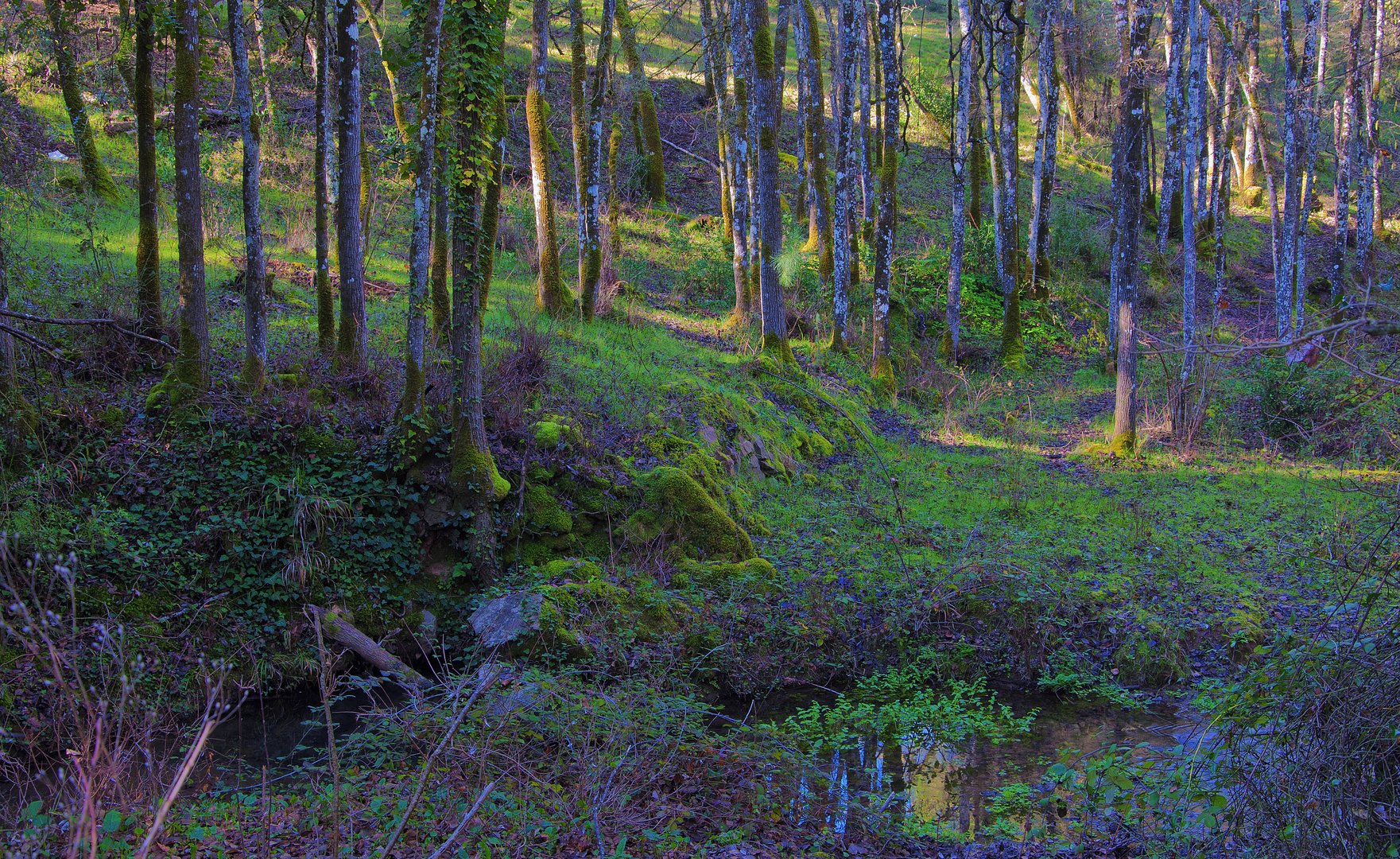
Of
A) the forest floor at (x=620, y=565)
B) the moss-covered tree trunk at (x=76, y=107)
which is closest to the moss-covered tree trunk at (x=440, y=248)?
the forest floor at (x=620, y=565)

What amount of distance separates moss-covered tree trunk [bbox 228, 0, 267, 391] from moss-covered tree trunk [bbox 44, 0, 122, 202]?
2925 millimetres

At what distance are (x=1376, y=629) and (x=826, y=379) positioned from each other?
43.2ft

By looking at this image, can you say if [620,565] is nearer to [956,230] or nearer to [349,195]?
[349,195]

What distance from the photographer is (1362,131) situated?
26016 millimetres

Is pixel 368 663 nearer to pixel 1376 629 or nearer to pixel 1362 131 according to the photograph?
pixel 1376 629

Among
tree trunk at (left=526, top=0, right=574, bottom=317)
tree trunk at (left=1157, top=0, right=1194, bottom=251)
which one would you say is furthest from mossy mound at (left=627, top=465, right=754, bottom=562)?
tree trunk at (left=1157, top=0, right=1194, bottom=251)

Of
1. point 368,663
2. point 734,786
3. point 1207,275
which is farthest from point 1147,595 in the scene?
point 1207,275

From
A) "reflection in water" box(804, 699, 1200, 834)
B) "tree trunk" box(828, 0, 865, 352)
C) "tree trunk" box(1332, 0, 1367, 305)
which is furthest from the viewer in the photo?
"tree trunk" box(1332, 0, 1367, 305)

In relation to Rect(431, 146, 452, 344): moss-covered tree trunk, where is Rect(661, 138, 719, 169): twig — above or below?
above

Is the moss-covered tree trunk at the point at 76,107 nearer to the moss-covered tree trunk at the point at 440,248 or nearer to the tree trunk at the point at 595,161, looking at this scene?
the moss-covered tree trunk at the point at 440,248

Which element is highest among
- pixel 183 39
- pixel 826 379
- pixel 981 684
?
pixel 183 39

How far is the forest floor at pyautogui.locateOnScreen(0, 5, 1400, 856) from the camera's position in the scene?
5.52 meters

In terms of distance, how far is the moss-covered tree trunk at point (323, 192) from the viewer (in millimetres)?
10266

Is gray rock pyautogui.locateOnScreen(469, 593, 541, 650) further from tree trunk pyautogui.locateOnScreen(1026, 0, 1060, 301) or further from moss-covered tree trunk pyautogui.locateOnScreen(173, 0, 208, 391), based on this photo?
tree trunk pyautogui.locateOnScreen(1026, 0, 1060, 301)
